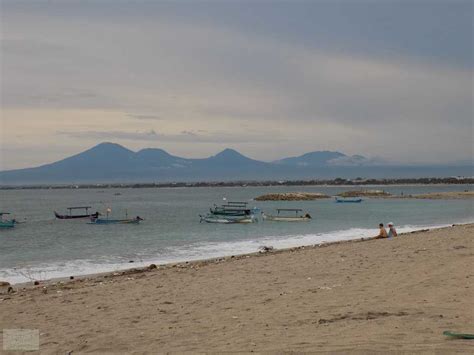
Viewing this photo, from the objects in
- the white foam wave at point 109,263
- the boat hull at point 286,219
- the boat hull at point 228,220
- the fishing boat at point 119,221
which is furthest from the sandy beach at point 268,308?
the fishing boat at point 119,221

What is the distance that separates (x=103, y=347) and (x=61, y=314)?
2554mm

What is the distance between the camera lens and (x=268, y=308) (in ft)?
27.3

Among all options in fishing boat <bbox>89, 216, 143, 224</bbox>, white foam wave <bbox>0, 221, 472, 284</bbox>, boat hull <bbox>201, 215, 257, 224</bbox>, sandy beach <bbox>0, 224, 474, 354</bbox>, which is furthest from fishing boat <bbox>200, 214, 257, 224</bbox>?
sandy beach <bbox>0, 224, 474, 354</bbox>

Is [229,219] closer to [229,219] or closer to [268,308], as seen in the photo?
[229,219]

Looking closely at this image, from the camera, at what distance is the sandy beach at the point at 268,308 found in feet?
21.0

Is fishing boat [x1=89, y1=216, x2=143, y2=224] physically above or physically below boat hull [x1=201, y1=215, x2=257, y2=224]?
below

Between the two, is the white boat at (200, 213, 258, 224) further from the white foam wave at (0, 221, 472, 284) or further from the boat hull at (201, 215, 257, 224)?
the white foam wave at (0, 221, 472, 284)

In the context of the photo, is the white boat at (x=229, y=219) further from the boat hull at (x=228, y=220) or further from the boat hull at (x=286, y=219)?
the boat hull at (x=286, y=219)

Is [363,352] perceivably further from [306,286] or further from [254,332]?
[306,286]

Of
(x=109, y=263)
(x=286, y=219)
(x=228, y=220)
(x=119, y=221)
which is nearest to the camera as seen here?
(x=109, y=263)

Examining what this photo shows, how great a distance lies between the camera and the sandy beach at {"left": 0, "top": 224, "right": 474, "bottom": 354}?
640 cm

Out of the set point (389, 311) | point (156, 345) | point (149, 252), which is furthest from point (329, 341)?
point (149, 252)

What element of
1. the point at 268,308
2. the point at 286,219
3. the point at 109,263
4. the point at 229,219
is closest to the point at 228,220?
the point at 229,219

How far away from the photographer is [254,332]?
6914 millimetres
